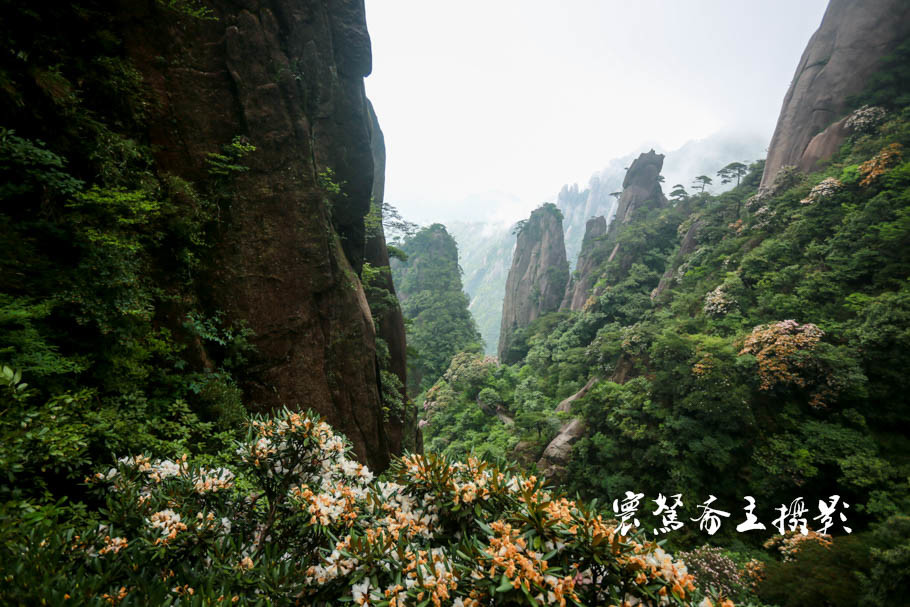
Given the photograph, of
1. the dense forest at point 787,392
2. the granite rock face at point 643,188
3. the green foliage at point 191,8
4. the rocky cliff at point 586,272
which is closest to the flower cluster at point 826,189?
the dense forest at point 787,392

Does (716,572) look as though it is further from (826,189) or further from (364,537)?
(826,189)

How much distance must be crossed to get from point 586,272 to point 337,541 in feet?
117

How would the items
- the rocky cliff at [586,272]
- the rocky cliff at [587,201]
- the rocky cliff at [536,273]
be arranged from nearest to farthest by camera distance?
the rocky cliff at [586,272] < the rocky cliff at [536,273] < the rocky cliff at [587,201]

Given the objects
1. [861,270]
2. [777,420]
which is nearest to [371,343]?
[777,420]

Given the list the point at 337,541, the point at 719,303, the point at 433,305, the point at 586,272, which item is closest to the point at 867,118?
the point at 719,303

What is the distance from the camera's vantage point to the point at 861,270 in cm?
1105

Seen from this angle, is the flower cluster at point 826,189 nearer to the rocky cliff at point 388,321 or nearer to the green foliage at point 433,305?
the rocky cliff at point 388,321

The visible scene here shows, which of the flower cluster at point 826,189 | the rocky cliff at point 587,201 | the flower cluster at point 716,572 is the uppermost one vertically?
the rocky cliff at point 587,201

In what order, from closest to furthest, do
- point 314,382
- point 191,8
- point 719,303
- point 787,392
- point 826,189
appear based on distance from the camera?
point 191,8, point 314,382, point 787,392, point 826,189, point 719,303

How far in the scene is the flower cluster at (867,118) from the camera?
15.2 meters

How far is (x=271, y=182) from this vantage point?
248 inches

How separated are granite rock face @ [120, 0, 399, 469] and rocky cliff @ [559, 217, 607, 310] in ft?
92.2

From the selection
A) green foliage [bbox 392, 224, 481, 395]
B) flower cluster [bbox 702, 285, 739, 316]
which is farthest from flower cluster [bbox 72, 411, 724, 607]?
green foliage [bbox 392, 224, 481, 395]

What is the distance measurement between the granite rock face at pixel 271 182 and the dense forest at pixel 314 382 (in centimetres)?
5
